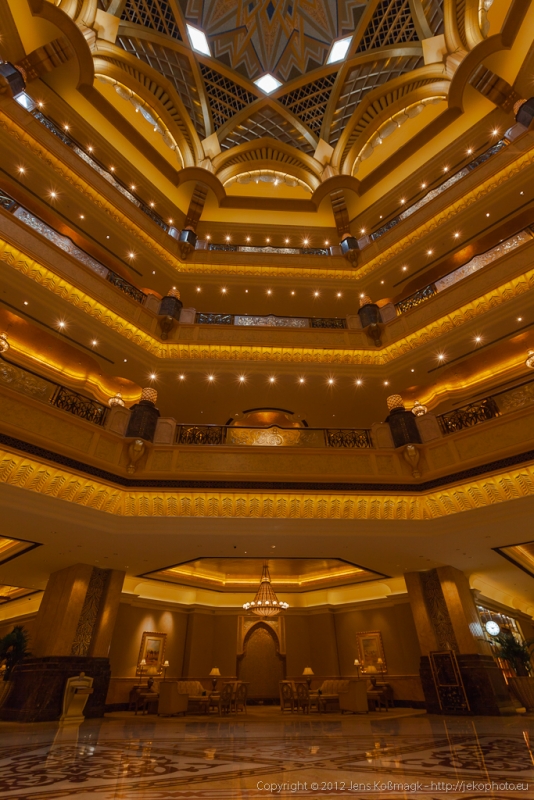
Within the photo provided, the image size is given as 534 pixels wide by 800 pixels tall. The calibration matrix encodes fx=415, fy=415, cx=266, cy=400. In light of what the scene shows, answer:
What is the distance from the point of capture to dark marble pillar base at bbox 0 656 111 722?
7195mm

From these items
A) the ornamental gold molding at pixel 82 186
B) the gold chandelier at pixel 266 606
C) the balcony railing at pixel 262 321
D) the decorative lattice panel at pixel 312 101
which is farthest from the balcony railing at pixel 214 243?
the gold chandelier at pixel 266 606

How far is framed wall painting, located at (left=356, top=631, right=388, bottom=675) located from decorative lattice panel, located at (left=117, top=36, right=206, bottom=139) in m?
17.7

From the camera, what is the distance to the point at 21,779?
105 inches

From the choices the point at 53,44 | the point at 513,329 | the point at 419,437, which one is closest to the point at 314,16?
the point at 53,44

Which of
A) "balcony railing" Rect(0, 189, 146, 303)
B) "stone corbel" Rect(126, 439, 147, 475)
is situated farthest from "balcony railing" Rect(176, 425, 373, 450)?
"balcony railing" Rect(0, 189, 146, 303)

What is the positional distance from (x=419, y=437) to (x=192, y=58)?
15.3 m

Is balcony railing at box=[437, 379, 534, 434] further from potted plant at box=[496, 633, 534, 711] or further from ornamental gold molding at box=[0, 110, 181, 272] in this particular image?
ornamental gold molding at box=[0, 110, 181, 272]

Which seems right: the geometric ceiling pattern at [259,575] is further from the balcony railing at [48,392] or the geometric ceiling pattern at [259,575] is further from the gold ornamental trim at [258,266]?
the gold ornamental trim at [258,266]

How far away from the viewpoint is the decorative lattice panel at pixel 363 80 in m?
14.2

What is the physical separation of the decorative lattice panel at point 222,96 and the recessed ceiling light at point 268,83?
1.45 ft

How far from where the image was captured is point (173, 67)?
1441 cm

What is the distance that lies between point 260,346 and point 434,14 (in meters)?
12.5

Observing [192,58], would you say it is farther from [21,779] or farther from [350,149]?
[21,779]

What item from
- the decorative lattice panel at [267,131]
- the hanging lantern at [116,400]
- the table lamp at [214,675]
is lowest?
the table lamp at [214,675]
